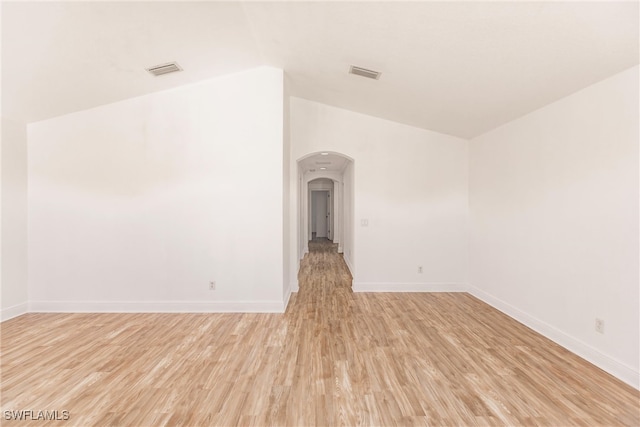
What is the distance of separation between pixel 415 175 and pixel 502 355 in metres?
2.91

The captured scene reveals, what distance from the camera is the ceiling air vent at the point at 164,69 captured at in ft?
10.8

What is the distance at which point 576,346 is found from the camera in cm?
269

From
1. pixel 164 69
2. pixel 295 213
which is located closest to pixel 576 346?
pixel 295 213

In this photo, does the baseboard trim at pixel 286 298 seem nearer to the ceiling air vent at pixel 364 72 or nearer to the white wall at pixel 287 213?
the white wall at pixel 287 213

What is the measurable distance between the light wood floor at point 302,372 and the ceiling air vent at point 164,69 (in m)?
3.01

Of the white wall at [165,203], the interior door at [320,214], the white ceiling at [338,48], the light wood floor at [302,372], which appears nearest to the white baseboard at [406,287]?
the light wood floor at [302,372]

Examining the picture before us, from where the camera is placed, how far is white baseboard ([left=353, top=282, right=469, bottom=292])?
4.77 m

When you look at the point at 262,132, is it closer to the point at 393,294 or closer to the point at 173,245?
the point at 173,245

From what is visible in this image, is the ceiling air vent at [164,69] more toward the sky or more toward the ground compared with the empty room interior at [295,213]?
more toward the sky

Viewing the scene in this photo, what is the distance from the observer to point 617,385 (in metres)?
2.19

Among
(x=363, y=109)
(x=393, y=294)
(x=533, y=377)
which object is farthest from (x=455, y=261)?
(x=363, y=109)

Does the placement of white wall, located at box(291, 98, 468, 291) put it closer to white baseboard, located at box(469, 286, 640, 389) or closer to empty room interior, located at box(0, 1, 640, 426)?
empty room interior, located at box(0, 1, 640, 426)

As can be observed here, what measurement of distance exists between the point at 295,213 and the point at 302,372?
2952 millimetres

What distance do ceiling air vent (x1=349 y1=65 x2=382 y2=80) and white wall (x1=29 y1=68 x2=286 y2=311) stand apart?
110 centimetres
